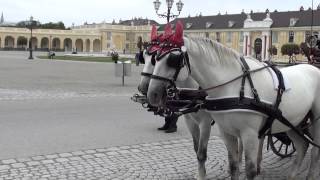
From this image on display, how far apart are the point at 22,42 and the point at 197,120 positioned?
402ft

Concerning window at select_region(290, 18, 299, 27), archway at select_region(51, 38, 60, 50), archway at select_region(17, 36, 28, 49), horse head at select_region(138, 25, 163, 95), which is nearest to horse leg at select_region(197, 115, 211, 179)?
horse head at select_region(138, 25, 163, 95)

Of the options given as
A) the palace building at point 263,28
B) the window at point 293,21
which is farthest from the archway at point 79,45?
the window at point 293,21

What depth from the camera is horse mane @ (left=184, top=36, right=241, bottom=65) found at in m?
4.59

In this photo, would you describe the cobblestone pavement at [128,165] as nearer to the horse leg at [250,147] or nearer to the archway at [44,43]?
the horse leg at [250,147]

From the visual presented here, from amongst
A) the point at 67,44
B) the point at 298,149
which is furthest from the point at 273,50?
the point at 298,149

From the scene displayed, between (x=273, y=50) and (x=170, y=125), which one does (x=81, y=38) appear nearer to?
(x=273, y=50)

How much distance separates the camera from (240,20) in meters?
110

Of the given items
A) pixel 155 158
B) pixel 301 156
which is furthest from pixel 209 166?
pixel 301 156

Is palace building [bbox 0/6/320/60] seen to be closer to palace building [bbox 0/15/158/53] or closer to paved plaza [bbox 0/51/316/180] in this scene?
palace building [bbox 0/15/158/53]

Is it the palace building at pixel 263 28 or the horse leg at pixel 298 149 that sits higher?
the palace building at pixel 263 28

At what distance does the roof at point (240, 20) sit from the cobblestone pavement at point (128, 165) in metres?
85.2

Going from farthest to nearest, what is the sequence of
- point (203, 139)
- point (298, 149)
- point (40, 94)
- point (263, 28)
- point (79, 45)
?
point (79, 45)
point (263, 28)
point (40, 94)
point (298, 149)
point (203, 139)

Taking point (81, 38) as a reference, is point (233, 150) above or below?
below

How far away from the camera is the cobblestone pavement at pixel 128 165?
634 cm
